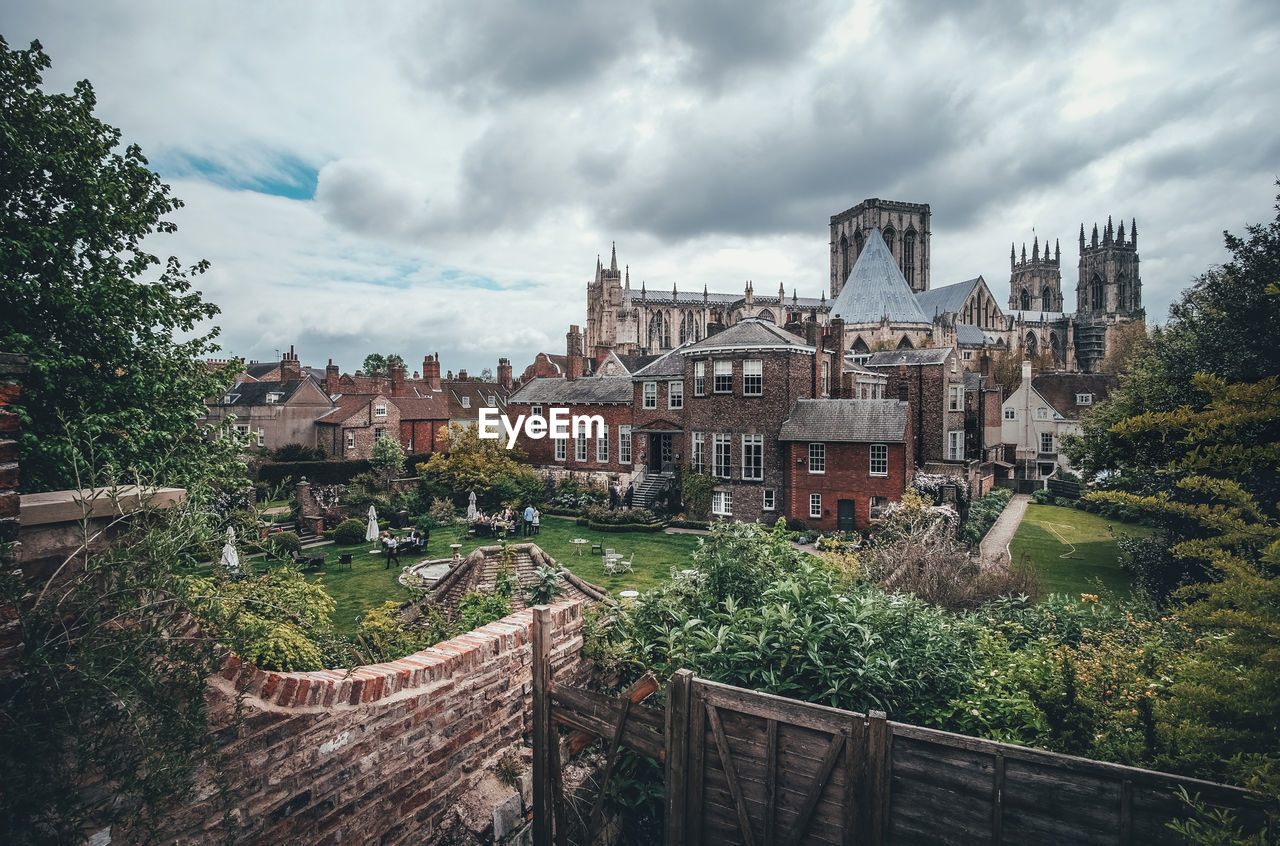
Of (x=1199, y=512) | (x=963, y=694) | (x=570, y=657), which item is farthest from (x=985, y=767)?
(x=570, y=657)

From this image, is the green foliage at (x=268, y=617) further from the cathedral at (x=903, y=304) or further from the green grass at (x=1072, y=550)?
the cathedral at (x=903, y=304)

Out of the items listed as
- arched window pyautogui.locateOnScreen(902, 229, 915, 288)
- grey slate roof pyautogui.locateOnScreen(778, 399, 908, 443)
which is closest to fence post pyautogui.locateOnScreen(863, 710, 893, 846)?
grey slate roof pyautogui.locateOnScreen(778, 399, 908, 443)

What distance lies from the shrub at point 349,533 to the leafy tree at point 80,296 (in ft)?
44.5

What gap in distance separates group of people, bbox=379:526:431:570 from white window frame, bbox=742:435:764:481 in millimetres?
14420

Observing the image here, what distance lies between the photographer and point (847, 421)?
2612 centimetres

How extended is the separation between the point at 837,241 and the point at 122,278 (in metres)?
93.8

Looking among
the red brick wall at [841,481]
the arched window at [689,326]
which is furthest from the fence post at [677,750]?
the arched window at [689,326]

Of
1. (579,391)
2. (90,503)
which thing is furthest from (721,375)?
(90,503)

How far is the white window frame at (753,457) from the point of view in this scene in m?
27.7

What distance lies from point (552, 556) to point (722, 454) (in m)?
10.8

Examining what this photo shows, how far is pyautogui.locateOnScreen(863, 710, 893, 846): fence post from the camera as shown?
454 centimetres

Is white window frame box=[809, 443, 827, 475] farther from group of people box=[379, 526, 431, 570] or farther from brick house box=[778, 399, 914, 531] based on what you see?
group of people box=[379, 526, 431, 570]

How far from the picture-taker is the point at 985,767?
4.45 meters

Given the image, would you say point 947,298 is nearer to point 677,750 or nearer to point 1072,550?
point 1072,550
